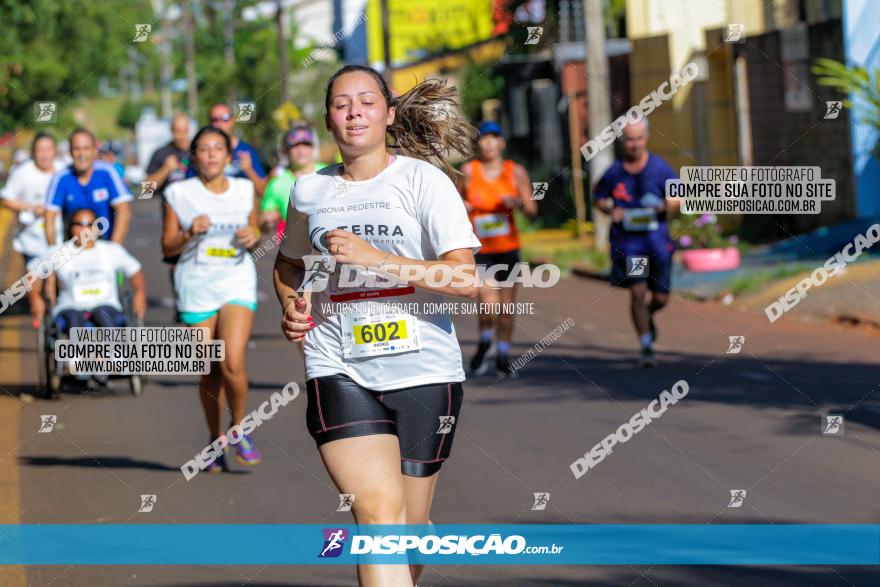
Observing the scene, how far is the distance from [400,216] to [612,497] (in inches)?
136

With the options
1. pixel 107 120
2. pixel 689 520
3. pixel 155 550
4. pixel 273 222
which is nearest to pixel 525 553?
pixel 689 520

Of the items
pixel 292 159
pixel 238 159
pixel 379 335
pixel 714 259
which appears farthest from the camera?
pixel 714 259

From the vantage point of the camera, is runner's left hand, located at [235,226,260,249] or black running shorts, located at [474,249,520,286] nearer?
runner's left hand, located at [235,226,260,249]

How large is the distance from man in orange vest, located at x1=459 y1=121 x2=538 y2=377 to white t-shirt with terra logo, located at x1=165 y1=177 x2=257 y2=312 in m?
3.58

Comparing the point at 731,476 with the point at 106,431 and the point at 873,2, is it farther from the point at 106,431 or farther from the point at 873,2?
the point at 873,2

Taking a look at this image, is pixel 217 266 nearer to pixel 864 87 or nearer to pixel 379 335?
pixel 379 335

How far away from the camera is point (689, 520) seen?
24.3ft

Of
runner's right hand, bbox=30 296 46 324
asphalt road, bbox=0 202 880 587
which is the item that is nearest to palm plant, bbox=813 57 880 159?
asphalt road, bbox=0 202 880 587

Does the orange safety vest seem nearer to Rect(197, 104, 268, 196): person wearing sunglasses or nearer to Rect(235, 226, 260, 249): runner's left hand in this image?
Rect(197, 104, 268, 196): person wearing sunglasses

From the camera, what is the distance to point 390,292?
197 inches

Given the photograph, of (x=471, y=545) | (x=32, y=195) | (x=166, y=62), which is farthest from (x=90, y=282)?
(x=166, y=62)

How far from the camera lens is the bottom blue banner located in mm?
6656

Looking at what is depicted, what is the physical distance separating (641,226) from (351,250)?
823 cm

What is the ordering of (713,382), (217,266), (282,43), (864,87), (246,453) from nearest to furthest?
(217,266), (246,453), (713,382), (864,87), (282,43)
